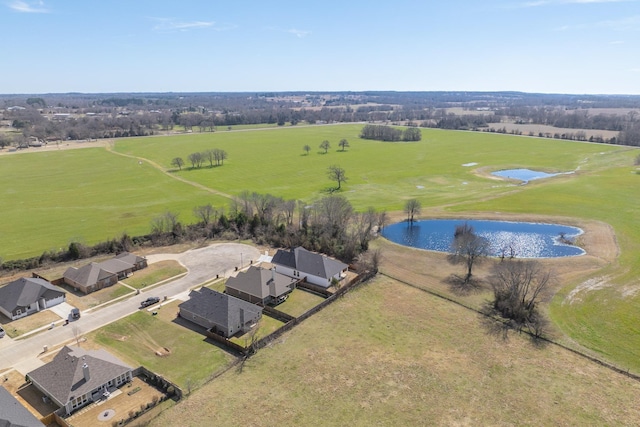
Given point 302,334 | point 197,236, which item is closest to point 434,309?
point 302,334

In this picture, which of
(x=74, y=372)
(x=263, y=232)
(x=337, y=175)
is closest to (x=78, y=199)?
(x=263, y=232)

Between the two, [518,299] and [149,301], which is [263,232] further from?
[518,299]

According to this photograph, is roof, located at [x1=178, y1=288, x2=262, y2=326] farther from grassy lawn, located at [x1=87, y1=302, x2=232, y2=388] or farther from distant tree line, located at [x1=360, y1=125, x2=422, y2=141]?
distant tree line, located at [x1=360, y1=125, x2=422, y2=141]

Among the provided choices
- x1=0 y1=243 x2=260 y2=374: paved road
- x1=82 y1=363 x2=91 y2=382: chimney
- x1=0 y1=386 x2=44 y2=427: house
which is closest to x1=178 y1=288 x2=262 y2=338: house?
x1=0 y1=243 x2=260 y2=374: paved road

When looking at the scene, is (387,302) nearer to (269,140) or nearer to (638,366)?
(638,366)

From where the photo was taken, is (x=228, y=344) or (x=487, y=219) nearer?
(x=228, y=344)

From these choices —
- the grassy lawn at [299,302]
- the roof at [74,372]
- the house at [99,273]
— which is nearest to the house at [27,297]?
the house at [99,273]

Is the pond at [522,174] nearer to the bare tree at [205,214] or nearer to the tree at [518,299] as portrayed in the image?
the tree at [518,299]
